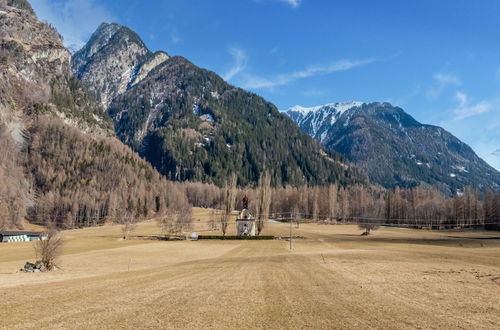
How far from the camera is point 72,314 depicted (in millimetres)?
21453

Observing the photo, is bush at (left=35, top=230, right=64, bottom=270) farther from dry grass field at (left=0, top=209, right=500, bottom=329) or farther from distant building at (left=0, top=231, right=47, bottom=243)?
distant building at (left=0, top=231, right=47, bottom=243)

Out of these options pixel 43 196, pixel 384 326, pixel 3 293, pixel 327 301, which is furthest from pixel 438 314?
pixel 43 196

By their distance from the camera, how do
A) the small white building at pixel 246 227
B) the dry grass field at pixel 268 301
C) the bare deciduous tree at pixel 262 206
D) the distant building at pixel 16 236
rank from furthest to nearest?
the bare deciduous tree at pixel 262 206, the small white building at pixel 246 227, the distant building at pixel 16 236, the dry grass field at pixel 268 301

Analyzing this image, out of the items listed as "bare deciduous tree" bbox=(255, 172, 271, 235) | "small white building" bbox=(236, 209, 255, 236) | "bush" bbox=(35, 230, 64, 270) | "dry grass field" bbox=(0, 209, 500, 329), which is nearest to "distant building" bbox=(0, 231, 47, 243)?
"small white building" bbox=(236, 209, 255, 236)

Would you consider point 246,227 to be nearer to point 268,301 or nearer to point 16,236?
point 16,236

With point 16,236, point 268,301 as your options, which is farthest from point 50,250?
point 16,236

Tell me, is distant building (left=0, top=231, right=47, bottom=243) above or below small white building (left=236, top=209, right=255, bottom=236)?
below

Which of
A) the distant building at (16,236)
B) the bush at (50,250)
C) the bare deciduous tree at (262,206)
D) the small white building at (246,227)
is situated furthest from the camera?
the bare deciduous tree at (262,206)

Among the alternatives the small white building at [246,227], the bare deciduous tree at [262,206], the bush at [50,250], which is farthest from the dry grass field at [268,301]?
the bare deciduous tree at [262,206]

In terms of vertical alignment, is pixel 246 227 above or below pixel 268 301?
below

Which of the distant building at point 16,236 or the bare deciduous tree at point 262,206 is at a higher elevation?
the bare deciduous tree at point 262,206

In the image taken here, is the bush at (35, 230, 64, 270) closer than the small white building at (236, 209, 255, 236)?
Yes

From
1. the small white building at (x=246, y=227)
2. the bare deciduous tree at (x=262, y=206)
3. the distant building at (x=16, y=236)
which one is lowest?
the distant building at (x=16, y=236)

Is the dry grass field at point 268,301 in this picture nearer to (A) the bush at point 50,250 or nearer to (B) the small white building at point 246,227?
(A) the bush at point 50,250
